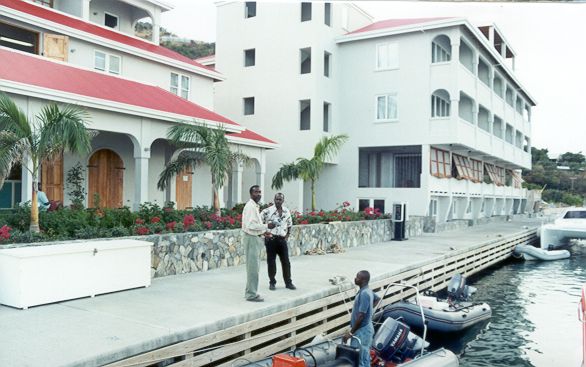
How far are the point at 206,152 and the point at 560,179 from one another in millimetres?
59522

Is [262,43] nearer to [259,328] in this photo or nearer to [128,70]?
[128,70]

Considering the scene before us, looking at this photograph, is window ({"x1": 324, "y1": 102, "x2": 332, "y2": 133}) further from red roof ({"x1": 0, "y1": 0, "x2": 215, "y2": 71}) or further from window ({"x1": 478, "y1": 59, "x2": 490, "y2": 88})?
window ({"x1": 478, "y1": 59, "x2": 490, "y2": 88})

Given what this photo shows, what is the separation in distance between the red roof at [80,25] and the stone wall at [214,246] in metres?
9.13

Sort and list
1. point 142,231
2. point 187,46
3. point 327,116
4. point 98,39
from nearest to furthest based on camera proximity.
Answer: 1. point 142,231
2. point 98,39
3. point 327,116
4. point 187,46

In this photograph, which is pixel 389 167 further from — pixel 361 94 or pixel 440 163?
pixel 361 94

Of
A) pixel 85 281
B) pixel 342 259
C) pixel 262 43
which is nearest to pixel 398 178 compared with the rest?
pixel 262 43

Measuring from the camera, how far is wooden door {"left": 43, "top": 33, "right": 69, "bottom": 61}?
52.1ft

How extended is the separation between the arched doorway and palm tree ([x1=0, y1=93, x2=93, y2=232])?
22.5ft

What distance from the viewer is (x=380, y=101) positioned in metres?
25.6

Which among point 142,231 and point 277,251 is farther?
point 142,231

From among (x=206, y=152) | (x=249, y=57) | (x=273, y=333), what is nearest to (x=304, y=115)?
(x=249, y=57)

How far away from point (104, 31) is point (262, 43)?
9.35m

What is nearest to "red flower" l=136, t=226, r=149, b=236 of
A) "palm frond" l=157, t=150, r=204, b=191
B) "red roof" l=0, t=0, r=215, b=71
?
"palm frond" l=157, t=150, r=204, b=191

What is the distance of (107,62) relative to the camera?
18047 mm
